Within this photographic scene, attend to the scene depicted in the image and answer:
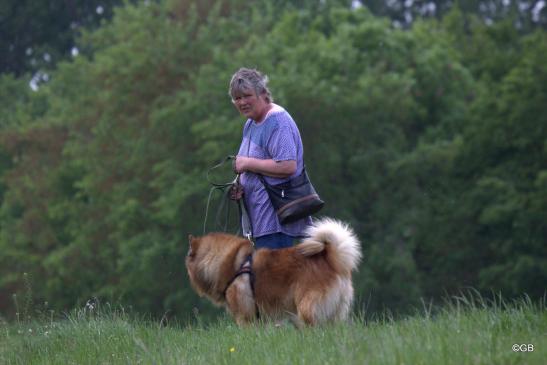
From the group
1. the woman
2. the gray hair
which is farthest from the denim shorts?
the gray hair

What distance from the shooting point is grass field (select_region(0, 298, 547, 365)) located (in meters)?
5.07

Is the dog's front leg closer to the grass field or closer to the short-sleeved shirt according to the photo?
the grass field

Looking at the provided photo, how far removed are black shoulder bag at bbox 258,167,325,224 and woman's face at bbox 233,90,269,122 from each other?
40 cm

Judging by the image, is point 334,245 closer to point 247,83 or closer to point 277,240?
point 277,240

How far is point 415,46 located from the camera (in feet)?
108

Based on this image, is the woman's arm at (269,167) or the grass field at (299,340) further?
the woman's arm at (269,167)

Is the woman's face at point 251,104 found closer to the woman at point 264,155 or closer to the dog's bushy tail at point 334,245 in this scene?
the woman at point 264,155

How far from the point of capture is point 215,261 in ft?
22.8

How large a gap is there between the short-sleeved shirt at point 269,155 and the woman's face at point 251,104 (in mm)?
52

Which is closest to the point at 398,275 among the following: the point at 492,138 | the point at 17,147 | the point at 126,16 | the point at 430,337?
the point at 492,138

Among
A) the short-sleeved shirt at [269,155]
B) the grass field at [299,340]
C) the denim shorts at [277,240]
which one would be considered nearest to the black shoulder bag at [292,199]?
the short-sleeved shirt at [269,155]

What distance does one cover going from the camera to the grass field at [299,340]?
16.6 ft

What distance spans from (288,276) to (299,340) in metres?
0.81

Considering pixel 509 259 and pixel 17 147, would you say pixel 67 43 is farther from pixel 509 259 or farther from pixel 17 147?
pixel 509 259
